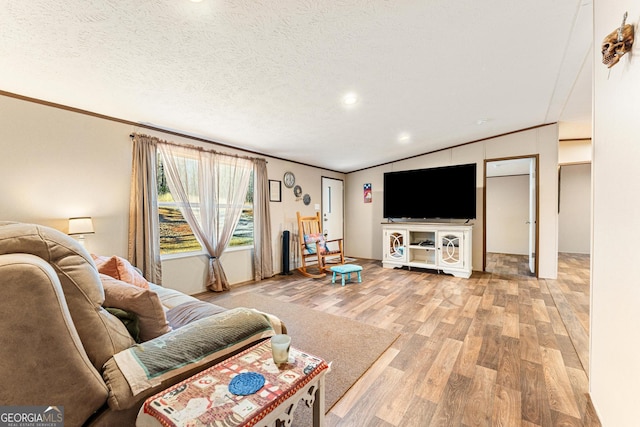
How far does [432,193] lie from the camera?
15.8 feet

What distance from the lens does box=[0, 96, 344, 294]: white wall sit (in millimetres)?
2207

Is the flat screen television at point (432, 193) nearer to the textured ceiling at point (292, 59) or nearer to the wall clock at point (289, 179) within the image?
the textured ceiling at point (292, 59)

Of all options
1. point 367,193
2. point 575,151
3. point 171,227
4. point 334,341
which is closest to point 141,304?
point 334,341

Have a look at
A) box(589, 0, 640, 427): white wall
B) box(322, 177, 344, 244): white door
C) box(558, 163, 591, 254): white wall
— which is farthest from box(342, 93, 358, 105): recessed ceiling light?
box(558, 163, 591, 254): white wall

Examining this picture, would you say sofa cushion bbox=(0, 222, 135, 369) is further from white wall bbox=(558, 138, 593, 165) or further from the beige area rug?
white wall bbox=(558, 138, 593, 165)

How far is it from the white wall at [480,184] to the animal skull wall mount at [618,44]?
3756 millimetres

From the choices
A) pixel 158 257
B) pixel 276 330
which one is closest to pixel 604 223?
pixel 276 330

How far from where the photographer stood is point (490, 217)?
22.1 feet

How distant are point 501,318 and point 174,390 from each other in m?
3.07

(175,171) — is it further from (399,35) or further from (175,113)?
(399,35)

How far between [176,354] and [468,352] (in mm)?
2141

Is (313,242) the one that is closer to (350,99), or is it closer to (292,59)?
(350,99)

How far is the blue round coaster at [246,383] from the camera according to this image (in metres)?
0.87

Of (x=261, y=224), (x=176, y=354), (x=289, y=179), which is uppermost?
(x=289, y=179)
